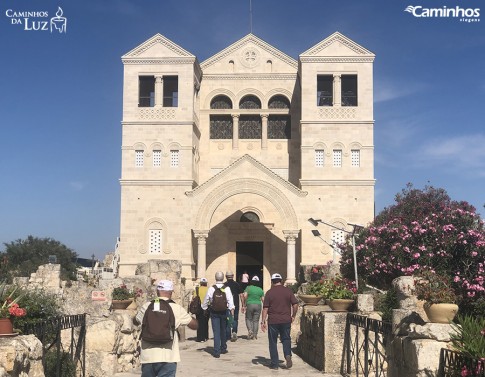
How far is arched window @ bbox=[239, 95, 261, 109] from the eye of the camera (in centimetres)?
3541

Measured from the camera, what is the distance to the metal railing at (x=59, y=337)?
26.3ft

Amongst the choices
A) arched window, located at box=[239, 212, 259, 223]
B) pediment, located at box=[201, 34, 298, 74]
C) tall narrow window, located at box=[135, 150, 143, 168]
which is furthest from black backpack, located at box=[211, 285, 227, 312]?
pediment, located at box=[201, 34, 298, 74]

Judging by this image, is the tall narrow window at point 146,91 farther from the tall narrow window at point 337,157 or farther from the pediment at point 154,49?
the tall narrow window at point 337,157

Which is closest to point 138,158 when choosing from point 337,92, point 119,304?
point 337,92

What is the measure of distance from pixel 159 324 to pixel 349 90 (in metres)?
28.2

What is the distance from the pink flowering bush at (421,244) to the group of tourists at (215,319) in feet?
24.4

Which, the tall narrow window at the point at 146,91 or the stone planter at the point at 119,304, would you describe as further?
the tall narrow window at the point at 146,91

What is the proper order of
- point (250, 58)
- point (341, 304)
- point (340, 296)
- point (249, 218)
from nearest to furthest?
point (341, 304) → point (340, 296) → point (249, 218) → point (250, 58)

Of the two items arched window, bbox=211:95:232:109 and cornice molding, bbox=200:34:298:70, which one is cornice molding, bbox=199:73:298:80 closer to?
cornice molding, bbox=200:34:298:70

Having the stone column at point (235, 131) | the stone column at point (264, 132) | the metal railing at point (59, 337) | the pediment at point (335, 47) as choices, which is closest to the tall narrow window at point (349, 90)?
the pediment at point (335, 47)

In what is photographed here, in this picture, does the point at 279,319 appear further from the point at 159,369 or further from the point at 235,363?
the point at 159,369

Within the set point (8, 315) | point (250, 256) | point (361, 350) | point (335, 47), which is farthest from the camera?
point (250, 256)

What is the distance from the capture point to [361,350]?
394 inches

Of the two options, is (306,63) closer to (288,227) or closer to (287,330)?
(288,227)
